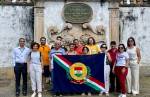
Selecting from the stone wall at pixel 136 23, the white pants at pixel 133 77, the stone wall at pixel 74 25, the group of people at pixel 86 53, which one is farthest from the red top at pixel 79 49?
the stone wall at pixel 136 23

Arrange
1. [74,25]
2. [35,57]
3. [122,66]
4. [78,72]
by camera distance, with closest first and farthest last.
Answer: [35,57] → [122,66] → [78,72] → [74,25]

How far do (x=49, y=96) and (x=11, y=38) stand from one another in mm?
3834

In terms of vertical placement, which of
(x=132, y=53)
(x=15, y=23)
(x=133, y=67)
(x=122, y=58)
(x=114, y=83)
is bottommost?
(x=114, y=83)

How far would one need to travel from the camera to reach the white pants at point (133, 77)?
13.6 meters

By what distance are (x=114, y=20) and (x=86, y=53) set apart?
2794 millimetres

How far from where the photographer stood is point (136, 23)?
55.4 feet

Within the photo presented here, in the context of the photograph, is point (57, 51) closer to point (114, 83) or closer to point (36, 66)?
point (36, 66)

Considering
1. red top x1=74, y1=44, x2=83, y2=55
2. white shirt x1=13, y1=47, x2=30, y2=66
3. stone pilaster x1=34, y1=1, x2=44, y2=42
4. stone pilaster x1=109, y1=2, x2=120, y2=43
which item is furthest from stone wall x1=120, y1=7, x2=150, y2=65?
white shirt x1=13, y1=47, x2=30, y2=66

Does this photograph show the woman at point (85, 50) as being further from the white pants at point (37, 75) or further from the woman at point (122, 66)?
the white pants at point (37, 75)

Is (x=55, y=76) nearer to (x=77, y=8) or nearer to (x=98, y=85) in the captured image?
(x=98, y=85)

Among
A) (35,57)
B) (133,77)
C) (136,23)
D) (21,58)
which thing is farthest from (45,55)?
(136,23)

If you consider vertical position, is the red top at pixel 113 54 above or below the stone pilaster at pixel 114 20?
below

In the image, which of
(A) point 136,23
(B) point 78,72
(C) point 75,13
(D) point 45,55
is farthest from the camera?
(A) point 136,23

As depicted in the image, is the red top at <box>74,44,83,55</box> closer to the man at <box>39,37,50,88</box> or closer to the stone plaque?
the man at <box>39,37,50,88</box>
